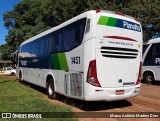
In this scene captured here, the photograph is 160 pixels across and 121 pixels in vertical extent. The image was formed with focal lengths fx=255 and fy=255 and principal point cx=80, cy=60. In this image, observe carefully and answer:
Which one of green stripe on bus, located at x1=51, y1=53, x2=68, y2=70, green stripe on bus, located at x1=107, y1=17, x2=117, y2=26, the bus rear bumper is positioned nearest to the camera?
the bus rear bumper

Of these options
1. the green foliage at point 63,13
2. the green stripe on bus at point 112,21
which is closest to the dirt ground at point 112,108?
the green stripe on bus at point 112,21

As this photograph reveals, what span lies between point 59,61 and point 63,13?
21.0m

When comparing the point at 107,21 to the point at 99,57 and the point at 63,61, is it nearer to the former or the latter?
the point at 99,57

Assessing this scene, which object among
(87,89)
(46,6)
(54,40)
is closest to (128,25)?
(87,89)

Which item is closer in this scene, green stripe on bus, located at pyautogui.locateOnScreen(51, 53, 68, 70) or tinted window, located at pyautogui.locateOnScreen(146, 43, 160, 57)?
green stripe on bus, located at pyautogui.locateOnScreen(51, 53, 68, 70)

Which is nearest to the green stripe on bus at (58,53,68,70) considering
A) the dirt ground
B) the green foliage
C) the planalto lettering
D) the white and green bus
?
the white and green bus

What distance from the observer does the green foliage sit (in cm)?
2359

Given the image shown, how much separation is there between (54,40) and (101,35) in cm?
351

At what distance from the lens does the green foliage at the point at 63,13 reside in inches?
929

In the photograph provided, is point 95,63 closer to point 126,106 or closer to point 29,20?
point 126,106

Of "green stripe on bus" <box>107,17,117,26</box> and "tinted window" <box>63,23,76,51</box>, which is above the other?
"green stripe on bus" <box>107,17,117,26</box>

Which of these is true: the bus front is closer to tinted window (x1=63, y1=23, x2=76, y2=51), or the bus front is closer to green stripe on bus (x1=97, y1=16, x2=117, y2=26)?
green stripe on bus (x1=97, y1=16, x2=117, y2=26)

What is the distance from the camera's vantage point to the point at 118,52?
29.7ft

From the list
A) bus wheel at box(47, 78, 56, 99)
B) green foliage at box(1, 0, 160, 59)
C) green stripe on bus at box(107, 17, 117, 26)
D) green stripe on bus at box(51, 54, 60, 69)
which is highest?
green foliage at box(1, 0, 160, 59)
